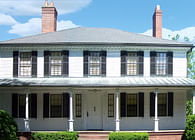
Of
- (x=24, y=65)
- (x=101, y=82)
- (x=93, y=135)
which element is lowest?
(x=93, y=135)

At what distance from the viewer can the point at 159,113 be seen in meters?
16.9

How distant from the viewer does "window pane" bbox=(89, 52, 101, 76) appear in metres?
17.0

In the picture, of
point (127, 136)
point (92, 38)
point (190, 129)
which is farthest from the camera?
point (92, 38)

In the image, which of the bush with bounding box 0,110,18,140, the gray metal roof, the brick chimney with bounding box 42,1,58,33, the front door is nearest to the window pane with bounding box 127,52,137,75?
the gray metal roof

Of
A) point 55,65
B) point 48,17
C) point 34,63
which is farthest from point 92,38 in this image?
point 48,17

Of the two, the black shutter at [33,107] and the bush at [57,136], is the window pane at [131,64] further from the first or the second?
the black shutter at [33,107]

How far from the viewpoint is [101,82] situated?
15883 millimetres

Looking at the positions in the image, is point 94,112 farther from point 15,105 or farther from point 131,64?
point 15,105

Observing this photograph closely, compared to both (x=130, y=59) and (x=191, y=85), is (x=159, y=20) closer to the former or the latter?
(x=130, y=59)

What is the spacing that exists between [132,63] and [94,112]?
157 inches

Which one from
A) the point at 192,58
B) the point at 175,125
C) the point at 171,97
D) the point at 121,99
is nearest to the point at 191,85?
the point at 171,97

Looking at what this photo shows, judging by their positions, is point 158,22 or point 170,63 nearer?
point 170,63

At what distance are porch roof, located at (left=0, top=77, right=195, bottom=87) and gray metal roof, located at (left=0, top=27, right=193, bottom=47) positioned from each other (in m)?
2.32

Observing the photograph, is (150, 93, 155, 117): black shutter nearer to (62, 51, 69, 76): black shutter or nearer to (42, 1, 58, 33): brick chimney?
(62, 51, 69, 76): black shutter
